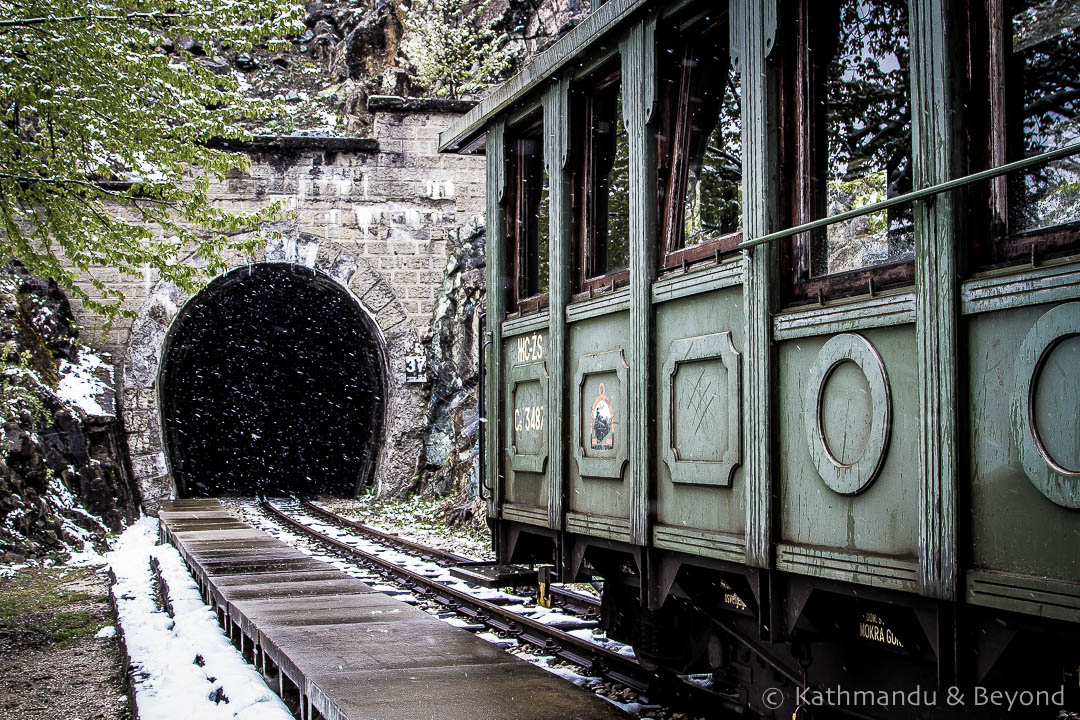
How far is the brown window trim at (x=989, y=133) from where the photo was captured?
2.99m

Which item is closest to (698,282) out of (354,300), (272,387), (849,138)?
(849,138)

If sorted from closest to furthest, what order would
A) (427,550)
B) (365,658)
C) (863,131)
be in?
(863,131)
(365,658)
(427,550)

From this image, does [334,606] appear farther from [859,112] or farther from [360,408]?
[360,408]

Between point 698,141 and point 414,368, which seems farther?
point 414,368

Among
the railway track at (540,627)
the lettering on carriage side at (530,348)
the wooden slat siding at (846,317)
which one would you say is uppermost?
the lettering on carriage side at (530,348)

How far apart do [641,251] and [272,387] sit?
956 inches

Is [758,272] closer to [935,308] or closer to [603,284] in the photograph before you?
[935,308]

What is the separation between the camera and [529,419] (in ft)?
20.9

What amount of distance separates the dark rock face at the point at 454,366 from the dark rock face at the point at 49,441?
5.86 metres

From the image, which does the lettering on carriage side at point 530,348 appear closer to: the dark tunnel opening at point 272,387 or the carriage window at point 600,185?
the carriage window at point 600,185

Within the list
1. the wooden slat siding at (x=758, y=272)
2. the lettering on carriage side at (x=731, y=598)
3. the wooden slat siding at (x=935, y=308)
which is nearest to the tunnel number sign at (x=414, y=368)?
the lettering on carriage side at (x=731, y=598)

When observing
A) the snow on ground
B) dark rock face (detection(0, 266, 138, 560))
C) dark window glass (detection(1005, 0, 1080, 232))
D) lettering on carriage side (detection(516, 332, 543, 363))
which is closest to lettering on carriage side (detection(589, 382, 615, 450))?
lettering on carriage side (detection(516, 332, 543, 363))

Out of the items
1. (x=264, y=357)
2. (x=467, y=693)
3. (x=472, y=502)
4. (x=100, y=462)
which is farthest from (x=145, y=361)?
(x=467, y=693)

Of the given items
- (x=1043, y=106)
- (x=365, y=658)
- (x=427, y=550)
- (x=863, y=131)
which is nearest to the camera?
(x=1043, y=106)
